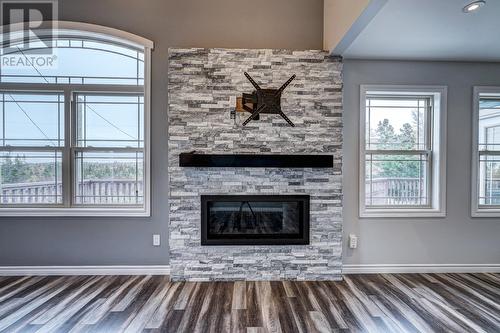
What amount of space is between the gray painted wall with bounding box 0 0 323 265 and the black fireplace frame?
0.53 m

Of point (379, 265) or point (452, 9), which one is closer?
point (452, 9)

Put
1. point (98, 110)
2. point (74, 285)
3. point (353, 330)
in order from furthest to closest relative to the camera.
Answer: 1. point (98, 110)
2. point (74, 285)
3. point (353, 330)

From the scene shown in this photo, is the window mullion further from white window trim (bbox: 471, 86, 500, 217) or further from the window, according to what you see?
white window trim (bbox: 471, 86, 500, 217)

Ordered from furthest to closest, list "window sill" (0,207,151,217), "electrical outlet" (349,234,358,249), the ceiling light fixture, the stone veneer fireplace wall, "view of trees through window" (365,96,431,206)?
"view of trees through window" (365,96,431,206)
"electrical outlet" (349,234,358,249)
"window sill" (0,207,151,217)
the stone veneer fireplace wall
the ceiling light fixture

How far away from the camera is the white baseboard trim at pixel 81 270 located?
318cm

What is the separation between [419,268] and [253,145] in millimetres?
2565

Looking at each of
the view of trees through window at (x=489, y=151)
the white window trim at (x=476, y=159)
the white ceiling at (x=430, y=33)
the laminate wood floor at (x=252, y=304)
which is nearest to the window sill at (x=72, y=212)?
the laminate wood floor at (x=252, y=304)

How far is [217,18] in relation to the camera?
3201 millimetres

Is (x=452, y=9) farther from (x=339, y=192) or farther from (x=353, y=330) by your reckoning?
(x=353, y=330)

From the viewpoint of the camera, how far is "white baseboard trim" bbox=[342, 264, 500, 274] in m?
3.30

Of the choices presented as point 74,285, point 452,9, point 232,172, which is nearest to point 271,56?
point 232,172

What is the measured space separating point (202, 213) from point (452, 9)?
304cm

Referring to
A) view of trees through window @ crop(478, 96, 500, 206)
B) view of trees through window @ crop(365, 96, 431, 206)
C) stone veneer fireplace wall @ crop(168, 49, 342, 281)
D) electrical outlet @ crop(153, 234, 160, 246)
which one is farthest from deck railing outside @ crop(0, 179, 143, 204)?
view of trees through window @ crop(478, 96, 500, 206)

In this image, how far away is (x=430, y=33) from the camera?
105 inches
